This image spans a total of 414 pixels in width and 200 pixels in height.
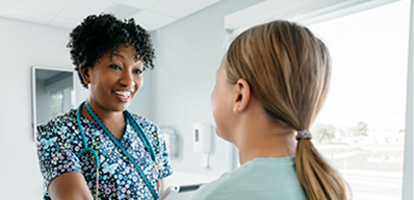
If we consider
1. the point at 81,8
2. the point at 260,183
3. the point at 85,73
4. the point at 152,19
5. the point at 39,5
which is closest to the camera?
the point at 260,183

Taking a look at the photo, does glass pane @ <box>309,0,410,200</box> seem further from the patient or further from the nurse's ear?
the patient

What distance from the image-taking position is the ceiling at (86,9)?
2412 millimetres

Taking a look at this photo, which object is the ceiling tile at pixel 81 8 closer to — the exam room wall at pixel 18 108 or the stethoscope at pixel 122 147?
the exam room wall at pixel 18 108

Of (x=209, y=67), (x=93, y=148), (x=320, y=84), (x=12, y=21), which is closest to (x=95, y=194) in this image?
(x=93, y=148)

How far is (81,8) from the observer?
252 cm

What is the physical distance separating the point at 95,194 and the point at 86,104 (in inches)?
12.6

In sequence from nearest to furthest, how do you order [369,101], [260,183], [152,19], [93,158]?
[260,183], [93,158], [369,101], [152,19]

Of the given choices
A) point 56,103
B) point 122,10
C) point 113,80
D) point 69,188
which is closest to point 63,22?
point 122,10

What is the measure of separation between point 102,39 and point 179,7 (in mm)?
1690

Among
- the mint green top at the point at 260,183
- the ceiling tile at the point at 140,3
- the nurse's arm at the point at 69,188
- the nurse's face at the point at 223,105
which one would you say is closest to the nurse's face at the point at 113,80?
the nurse's arm at the point at 69,188

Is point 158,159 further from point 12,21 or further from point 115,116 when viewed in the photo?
point 12,21

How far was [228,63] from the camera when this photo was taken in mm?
553

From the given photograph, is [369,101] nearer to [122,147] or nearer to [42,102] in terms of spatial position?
[122,147]

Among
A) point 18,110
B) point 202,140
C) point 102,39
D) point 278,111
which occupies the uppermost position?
point 102,39
